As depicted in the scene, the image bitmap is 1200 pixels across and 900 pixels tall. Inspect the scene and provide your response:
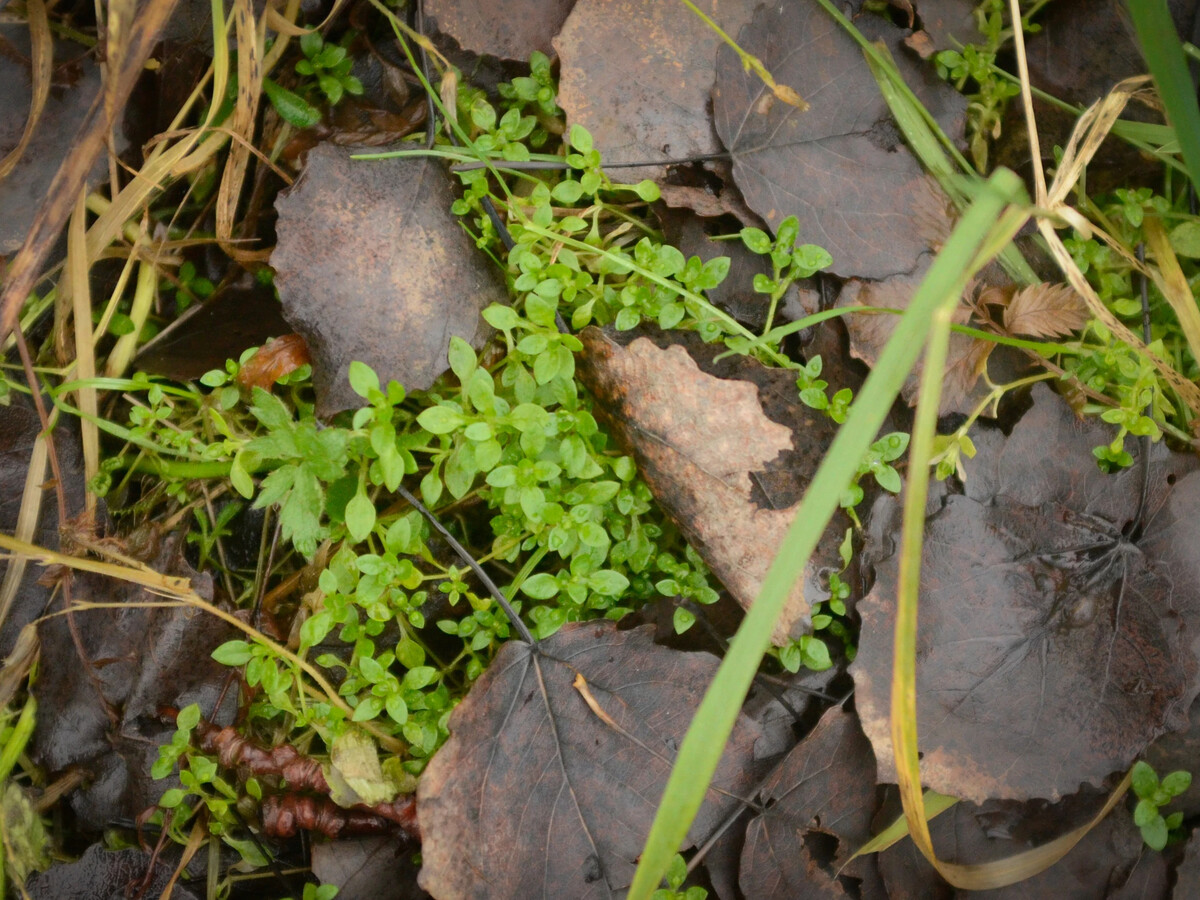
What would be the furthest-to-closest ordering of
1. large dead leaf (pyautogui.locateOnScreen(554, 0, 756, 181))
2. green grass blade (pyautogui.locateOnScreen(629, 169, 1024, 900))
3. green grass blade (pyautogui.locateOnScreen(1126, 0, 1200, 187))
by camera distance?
1. large dead leaf (pyautogui.locateOnScreen(554, 0, 756, 181))
2. green grass blade (pyautogui.locateOnScreen(1126, 0, 1200, 187))
3. green grass blade (pyautogui.locateOnScreen(629, 169, 1024, 900))

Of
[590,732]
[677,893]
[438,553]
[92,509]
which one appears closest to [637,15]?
[438,553]

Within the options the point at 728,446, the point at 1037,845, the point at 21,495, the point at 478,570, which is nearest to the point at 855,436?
the point at 728,446

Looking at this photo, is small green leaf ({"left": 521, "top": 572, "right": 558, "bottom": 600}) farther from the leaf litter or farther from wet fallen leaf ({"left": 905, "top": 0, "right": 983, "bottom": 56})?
wet fallen leaf ({"left": 905, "top": 0, "right": 983, "bottom": 56})

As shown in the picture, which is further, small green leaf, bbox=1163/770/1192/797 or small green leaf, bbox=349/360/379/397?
small green leaf, bbox=1163/770/1192/797

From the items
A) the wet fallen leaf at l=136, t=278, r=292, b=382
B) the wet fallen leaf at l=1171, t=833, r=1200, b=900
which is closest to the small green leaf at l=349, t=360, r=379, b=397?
the wet fallen leaf at l=136, t=278, r=292, b=382

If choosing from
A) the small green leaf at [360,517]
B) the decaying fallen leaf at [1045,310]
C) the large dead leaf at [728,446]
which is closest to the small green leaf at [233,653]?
the small green leaf at [360,517]

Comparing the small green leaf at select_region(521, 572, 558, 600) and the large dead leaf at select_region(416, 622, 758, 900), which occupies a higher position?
the small green leaf at select_region(521, 572, 558, 600)

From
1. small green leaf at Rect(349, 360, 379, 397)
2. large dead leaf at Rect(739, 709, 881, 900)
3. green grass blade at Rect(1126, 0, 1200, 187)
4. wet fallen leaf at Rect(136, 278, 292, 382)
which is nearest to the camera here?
green grass blade at Rect(1126, 0, 1200, 187)

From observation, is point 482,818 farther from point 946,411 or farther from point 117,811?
point 946,411
